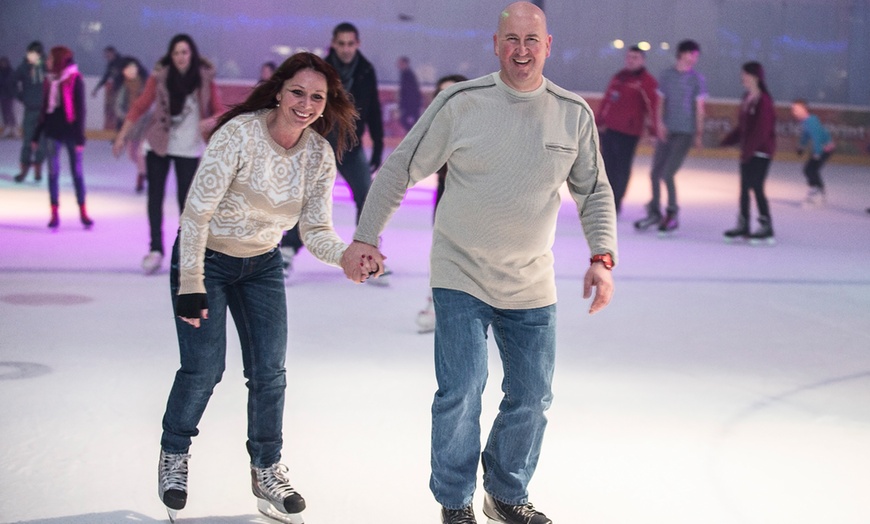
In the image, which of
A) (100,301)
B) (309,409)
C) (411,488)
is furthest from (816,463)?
(100,301)

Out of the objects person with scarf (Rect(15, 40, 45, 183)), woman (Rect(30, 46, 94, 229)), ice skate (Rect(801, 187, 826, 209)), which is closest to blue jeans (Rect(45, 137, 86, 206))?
woman (Rect(30, 46, 94, 229))

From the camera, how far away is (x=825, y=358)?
17.3 feet

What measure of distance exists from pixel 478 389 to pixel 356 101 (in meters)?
Answer: 3.97

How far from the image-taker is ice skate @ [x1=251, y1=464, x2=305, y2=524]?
2.97m

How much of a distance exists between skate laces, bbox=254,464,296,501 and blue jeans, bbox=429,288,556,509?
38cm

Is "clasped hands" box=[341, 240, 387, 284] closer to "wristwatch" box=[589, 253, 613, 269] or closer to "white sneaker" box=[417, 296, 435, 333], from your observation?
"wristwatch" box=[589, 253, 613, 269]

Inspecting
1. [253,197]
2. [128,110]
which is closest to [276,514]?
[253,197]

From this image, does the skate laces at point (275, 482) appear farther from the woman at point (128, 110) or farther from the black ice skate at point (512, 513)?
the woman at point (128, 110)

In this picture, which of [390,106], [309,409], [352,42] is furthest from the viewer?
[390,106]

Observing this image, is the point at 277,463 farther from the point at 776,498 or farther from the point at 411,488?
the point at 776,498

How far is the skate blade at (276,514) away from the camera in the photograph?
2.98m

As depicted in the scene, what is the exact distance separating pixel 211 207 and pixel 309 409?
142cm

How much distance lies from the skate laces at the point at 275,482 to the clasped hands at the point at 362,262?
588 millimetres

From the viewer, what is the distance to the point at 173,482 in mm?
2988
